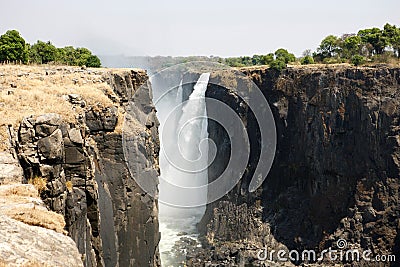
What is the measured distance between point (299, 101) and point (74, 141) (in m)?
35.3

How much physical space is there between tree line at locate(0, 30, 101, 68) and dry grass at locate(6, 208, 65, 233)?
23962 mm

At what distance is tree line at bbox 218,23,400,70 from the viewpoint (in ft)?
147

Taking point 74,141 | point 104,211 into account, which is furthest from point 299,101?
point 74,141

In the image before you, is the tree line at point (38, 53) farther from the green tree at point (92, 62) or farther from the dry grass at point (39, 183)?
the dry grass at point (39, 183)

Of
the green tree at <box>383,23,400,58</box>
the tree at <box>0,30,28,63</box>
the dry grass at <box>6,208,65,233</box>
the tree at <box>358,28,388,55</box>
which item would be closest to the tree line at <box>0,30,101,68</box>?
the tree at <box>0,30,28,63</box>

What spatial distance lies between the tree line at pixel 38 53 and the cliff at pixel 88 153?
10.9 metres

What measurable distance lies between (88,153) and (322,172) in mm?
32432

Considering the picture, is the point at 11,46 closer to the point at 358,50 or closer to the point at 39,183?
the point at 39,183

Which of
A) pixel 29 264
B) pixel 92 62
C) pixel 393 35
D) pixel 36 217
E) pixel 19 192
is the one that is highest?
pixel 393 35

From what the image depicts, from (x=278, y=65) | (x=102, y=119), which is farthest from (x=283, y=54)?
(x=102, y=119)

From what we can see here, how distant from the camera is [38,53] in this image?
35.0 m

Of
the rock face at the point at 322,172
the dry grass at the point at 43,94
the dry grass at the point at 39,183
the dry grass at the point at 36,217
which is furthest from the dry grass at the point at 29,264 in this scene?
the rock face at the point at 322,172

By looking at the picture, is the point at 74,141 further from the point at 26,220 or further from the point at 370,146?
the point at 370,146

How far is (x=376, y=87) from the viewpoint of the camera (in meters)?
37.8
